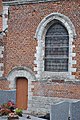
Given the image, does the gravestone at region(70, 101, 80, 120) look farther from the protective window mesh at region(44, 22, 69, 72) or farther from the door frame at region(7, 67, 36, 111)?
the door frame at region(7, 67, 36, 111)

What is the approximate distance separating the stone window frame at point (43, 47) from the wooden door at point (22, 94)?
973mm

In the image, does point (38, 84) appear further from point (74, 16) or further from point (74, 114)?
point (74, 114)

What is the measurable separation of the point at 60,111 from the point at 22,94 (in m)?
7.77

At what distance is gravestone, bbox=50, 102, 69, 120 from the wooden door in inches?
285

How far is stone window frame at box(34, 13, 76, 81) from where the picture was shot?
1948cm

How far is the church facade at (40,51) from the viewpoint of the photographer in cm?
1947

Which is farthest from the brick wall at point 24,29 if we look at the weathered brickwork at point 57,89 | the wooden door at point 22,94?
the weathered brickwork at point 57,89

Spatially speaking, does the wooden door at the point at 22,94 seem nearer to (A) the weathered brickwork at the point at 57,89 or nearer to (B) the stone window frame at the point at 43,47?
(A) the weathered brickwork at the point at 57,89

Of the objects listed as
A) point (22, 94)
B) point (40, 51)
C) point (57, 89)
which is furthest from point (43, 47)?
point (22, 94)

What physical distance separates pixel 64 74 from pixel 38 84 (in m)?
1.48

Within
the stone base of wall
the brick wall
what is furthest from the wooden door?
the brick wall

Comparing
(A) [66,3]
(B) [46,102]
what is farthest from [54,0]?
(B) [46,102]

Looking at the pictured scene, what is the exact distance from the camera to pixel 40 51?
20.3 meters

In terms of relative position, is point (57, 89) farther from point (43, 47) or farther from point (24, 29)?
point (24, 29)
